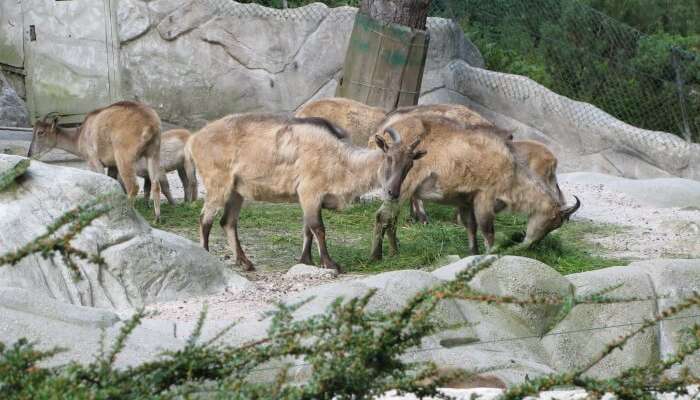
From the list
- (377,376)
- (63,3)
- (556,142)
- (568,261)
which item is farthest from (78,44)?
(377,376)

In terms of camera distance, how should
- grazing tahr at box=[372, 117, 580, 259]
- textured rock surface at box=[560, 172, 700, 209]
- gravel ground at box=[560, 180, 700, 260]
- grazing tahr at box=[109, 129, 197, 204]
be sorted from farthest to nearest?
textured rock surface at box=[560, 172, 700, 209]
grazing tahr at box=[109, 129, 197, 204]
gravel ground at box=[560, 180, 700, 260]
grazing tahr at box=[372, 117, 580, 259]

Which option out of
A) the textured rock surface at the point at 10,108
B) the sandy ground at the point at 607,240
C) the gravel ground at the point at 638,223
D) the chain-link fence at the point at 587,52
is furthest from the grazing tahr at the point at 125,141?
the gravel ground at the point at 638,223

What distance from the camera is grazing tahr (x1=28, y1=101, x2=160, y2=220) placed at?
442 inches

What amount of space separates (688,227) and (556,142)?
4.49 m

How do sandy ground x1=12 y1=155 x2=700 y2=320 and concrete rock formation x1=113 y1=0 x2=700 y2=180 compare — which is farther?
concrete rock formation x1=113 y1=0 x2=700 y2=180

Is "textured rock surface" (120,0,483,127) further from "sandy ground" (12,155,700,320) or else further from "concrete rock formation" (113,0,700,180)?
"sandy ground" (12,155,700,320)

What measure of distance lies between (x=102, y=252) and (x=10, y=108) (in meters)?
8.57

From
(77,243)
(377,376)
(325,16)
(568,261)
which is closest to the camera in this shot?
(377,376)

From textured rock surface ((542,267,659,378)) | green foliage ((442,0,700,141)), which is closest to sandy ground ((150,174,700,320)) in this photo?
textured rock surface ((542,267,659,378))

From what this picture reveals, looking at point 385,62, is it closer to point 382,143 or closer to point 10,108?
point 382,143

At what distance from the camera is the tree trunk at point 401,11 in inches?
482

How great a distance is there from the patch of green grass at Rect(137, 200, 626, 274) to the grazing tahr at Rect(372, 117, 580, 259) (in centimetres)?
24

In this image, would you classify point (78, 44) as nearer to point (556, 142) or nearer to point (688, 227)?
point (556, 142)

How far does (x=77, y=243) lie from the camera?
24.2 ft
